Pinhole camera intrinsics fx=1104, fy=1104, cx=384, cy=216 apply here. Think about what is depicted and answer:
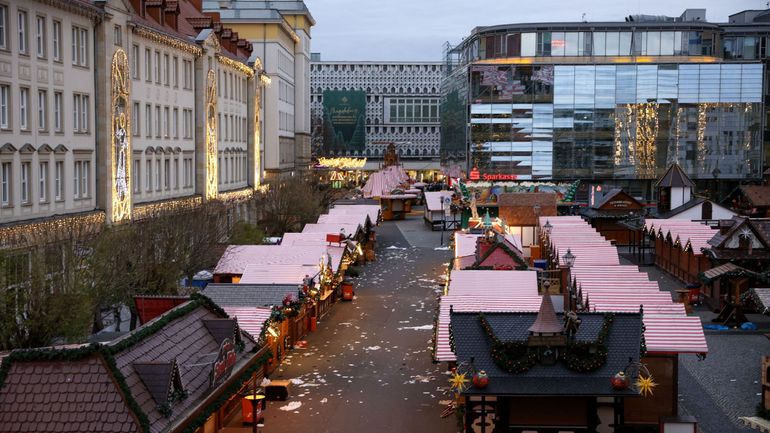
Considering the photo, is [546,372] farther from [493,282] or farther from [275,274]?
[275,274]

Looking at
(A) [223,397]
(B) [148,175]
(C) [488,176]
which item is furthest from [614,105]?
(A) [223,397]

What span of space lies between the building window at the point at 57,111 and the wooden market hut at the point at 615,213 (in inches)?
1393

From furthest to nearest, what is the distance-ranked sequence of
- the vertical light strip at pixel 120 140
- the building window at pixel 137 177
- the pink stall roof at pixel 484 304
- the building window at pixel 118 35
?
1. the building window at pixel 137 177
2. the building window at pixel 118 35
3. the vertical light strip at pixel 120 140
4. the pink stall roof at pixel 484 304

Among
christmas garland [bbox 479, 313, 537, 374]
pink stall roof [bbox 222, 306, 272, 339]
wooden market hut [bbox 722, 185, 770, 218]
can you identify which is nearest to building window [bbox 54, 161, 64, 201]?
pink stall roof [bbox 222, 306, 272, 339]

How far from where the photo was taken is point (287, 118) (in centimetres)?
9675

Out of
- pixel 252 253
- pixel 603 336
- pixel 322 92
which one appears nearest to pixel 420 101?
pixel 322 92

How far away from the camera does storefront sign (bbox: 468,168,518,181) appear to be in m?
97.9

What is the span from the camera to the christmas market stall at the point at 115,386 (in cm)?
1533

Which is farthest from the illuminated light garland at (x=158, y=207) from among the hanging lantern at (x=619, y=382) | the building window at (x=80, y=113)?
the hanging lantern at (x=619, y=382)

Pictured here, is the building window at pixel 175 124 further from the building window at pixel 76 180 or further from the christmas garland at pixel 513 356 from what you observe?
the christmas garland at pixel 513 356

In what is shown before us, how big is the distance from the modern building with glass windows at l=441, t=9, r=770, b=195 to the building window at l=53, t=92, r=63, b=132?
207 ft

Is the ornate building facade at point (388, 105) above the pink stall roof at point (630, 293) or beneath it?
above

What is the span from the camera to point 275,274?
116 ft

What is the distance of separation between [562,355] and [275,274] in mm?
17027
